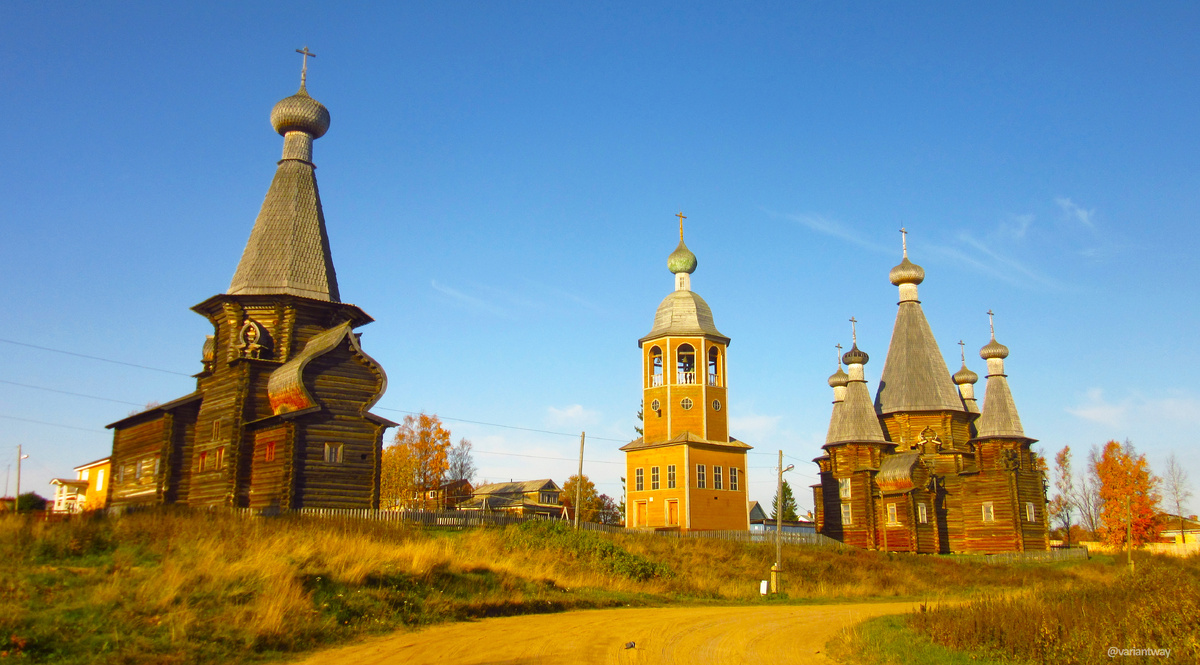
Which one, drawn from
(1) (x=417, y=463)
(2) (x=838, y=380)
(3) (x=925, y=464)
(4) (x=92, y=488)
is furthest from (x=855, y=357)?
(4) (x=92, y=488)

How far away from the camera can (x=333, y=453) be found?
2577 centimetres

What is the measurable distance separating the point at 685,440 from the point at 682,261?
33.8ft

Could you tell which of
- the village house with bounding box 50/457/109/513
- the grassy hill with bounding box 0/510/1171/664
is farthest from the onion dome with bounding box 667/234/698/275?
the village house with bounding box 50/457/109/513

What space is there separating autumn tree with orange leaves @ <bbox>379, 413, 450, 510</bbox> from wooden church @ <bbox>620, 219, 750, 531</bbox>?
16786mm

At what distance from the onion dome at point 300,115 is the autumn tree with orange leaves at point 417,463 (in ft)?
83.0

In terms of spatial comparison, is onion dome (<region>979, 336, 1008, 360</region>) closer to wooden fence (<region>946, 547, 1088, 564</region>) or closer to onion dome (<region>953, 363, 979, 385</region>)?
onion dome (<region>953, 363, 979, 385</region>)

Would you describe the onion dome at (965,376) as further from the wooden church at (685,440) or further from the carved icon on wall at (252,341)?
the carved icon on wall at (252,341)

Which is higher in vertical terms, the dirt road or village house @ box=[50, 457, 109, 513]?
village house @ box=[50, 457, 109, 513]

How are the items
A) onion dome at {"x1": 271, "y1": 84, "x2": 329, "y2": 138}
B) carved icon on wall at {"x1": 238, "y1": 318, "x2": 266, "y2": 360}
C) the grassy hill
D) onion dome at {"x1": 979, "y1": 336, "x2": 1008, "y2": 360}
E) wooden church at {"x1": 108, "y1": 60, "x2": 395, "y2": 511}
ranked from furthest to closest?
onion dome at {"x1": 979, "y1": 336, "x2": 1008, "y2": 360} < onion dome at {"x1": 271, "y1": 84, "x2": 329, "y2": 138} < carved icon on wall at {"x1": 238, "y1": 318, "x2": 266, "y2": 360} < wooden church at {"x1": 108, "y1": 60, "x2": 395, "y2": 511} < the grassy hill

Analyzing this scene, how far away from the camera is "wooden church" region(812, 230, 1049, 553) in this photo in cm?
4397

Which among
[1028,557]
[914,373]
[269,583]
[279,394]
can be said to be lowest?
[1028,557]

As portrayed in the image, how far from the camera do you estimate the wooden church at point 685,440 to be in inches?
1523

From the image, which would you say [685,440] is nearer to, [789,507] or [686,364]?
[686,364]

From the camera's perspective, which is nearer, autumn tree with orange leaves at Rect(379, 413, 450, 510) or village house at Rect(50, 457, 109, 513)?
village house at Rect(50, 457, 109, 513)
